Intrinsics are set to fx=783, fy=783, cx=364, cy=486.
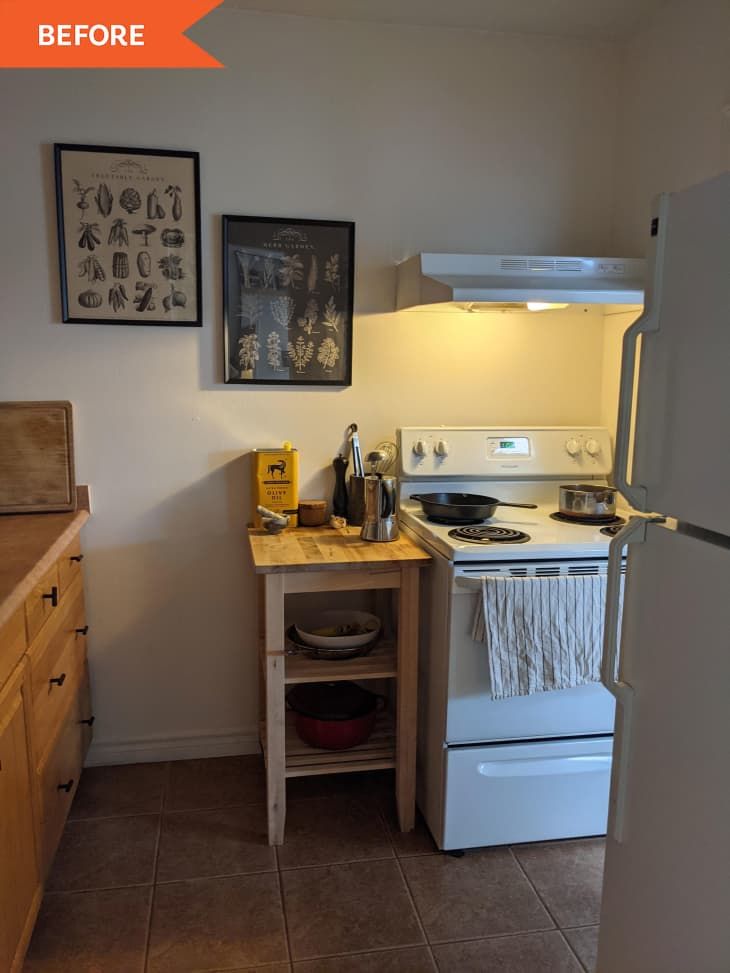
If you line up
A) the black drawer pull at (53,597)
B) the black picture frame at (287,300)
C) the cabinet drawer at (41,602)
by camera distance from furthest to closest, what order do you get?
the black picture frame at (287,300) → the black drawer pull at (53,597) → the cabinet drawer at (41,602)

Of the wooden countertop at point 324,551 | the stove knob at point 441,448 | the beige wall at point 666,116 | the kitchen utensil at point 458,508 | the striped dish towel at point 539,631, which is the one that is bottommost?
the striped dish towel at point 539,631

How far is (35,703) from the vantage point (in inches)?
74.3

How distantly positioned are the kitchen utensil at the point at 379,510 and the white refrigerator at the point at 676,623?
1.04 m

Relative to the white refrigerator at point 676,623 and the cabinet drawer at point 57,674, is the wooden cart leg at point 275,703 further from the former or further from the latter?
the white refrigerator at point 676,623

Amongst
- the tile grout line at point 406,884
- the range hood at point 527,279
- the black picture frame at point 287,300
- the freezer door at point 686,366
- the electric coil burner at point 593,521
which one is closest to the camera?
the freezer door at point 686,366

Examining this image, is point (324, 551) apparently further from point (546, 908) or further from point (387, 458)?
point (546, 908)

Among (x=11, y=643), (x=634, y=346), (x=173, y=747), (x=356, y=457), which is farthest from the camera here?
(x=173, y=747)

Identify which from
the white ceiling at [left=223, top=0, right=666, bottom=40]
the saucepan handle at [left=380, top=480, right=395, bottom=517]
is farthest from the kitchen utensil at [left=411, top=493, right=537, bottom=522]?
the white ceiling at [left=223, top=0, right=666, bottom=40]

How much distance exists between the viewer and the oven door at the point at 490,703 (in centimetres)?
219

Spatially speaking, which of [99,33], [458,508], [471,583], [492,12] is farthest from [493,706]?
[99,33]

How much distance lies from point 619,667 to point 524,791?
38.6 inches

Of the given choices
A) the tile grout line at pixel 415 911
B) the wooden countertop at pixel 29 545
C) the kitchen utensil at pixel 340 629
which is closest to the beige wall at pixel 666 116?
the kitchen utensil at pixel 340 629

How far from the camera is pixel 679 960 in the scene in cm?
127

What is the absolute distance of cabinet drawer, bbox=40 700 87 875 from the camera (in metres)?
1.97
